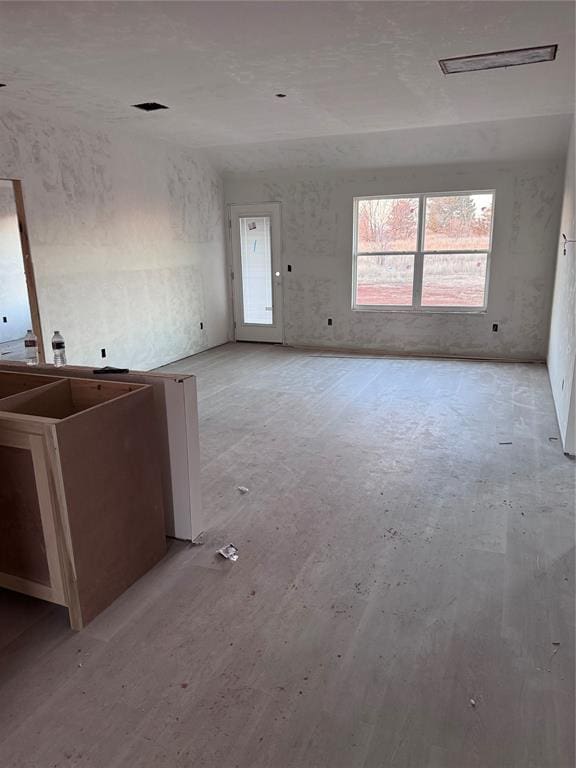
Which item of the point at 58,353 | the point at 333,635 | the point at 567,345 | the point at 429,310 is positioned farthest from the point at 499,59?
the point at 429,310

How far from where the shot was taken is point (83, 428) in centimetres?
193

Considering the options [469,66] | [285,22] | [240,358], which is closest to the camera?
[285,22]

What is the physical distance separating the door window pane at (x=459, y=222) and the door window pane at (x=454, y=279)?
13cm

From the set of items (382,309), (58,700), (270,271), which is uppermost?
(270,271)

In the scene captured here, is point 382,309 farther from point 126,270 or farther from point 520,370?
point 126,270

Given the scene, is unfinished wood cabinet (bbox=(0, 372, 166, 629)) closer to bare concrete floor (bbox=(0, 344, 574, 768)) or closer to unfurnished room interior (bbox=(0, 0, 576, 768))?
unfurnished room interior (bbox=(0, 0, 576, 768))

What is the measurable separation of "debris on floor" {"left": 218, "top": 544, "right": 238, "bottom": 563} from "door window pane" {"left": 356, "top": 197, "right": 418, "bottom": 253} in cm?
538

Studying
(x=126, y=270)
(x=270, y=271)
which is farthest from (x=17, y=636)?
(x=270, y=271)

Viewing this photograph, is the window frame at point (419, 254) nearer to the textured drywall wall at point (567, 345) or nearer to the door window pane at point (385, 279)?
the door window pane at point (385, 279)

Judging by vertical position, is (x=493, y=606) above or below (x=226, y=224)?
below

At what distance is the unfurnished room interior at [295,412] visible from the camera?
5.56ft

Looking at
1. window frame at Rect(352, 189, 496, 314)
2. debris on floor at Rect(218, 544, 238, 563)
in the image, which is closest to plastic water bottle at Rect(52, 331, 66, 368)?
debris on floor at Rect(218, 544, 238, 563)

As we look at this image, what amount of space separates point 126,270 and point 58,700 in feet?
15.9

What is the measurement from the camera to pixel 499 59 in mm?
3271
